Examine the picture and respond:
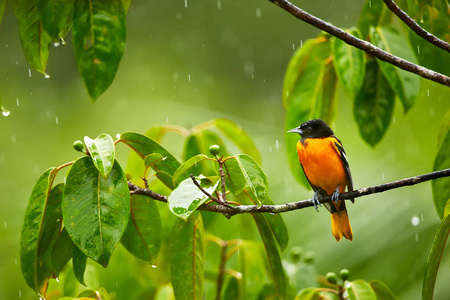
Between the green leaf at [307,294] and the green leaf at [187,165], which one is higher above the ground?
the green leaf at [187,165]

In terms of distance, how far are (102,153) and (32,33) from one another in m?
0.45

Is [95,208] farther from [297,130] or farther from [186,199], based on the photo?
[297,130]

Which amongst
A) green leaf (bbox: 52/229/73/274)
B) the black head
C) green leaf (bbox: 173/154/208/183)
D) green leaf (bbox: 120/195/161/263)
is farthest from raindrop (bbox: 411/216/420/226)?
green leaf (bbox: 52/229/73/274)

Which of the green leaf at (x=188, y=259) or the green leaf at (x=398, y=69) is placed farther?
the green leaf at (x=398, y=69)

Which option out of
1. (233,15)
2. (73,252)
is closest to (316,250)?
(73,252)

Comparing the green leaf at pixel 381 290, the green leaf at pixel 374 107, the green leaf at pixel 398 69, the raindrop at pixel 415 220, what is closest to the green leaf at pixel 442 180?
the green leaf at pixel 398 69

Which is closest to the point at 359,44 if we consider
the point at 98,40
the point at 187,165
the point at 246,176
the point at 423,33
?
the point at 423,33

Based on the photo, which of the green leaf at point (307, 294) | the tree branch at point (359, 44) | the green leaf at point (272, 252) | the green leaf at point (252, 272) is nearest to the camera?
the tree branch at point (359, 44)

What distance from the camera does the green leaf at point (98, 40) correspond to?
1661mm

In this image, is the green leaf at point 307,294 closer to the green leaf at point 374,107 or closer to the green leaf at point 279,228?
the green leaf at point 279,228

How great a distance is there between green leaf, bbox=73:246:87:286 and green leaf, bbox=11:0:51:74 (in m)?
0.65

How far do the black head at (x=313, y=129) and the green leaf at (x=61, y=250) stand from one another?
1330 millimetres

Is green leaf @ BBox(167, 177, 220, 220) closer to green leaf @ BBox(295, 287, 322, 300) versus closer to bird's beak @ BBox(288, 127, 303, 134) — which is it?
green leaf @ BBox(295, 287, 322, 300)

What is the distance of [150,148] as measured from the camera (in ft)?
7.20
